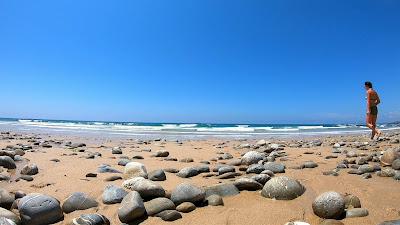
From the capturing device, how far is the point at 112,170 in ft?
16.6

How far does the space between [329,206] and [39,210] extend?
2605 mm

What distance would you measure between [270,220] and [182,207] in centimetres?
Answer: 85

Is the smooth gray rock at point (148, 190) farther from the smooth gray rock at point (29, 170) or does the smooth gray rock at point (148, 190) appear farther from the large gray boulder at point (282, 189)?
the smooth gray rock at point (29, 170)

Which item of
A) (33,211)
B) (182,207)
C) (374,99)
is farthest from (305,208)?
(374,99)

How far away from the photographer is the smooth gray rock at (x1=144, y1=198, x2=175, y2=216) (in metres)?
3.10

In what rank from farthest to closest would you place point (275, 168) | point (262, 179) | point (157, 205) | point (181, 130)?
point (181, 130) < point (275, 168) < point (262, 179) < point (157, 205)

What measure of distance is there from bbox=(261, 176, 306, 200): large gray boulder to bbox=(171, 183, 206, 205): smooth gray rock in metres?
0.72

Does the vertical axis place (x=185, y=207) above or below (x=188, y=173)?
below

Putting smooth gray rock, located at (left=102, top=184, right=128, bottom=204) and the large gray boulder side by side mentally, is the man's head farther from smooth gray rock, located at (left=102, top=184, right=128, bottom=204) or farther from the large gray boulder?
smooth gray rock, located at (left=102, top=184, right=128, bottom=204)

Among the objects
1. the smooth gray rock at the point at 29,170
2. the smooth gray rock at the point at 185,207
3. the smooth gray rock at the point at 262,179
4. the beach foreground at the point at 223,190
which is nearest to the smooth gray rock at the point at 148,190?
the beach foreground at the point at 223,190

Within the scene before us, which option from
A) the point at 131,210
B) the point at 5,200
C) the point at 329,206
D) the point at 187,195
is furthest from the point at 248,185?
the point at 5,200

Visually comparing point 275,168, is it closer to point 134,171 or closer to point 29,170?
point 134,171

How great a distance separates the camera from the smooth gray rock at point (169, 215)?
2992 mm

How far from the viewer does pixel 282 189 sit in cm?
352
